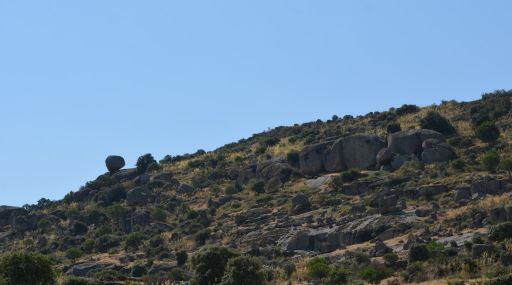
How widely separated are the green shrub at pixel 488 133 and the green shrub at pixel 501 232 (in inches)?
1468

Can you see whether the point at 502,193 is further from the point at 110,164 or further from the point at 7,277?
the point at 110,164

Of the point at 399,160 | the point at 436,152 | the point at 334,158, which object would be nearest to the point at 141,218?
the point at 334,158

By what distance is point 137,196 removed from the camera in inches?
4050

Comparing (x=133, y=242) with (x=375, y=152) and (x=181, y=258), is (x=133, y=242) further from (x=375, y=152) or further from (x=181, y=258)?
(x=375, y=152)

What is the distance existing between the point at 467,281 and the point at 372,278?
21.6ft

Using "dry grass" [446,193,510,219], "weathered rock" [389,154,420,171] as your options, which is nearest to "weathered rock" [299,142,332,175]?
"weathered rock" [389,154,420,171]

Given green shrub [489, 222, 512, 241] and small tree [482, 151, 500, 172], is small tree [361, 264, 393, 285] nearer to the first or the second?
green shrub [489, 222, 512, 241]

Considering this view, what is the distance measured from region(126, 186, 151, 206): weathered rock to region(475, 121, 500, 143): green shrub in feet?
124

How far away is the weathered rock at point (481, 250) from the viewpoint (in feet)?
162

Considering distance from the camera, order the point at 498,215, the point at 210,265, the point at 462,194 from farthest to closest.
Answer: the point at 462,194 < the point at 498,215 < the point at 210,265

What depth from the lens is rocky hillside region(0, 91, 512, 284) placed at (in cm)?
5325

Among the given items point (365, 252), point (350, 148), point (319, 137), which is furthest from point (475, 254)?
point (319, 137)

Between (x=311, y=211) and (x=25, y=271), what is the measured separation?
35.8 meters

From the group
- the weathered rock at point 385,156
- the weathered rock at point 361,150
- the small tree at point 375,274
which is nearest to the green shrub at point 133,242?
the weathered rock at point 361,150
